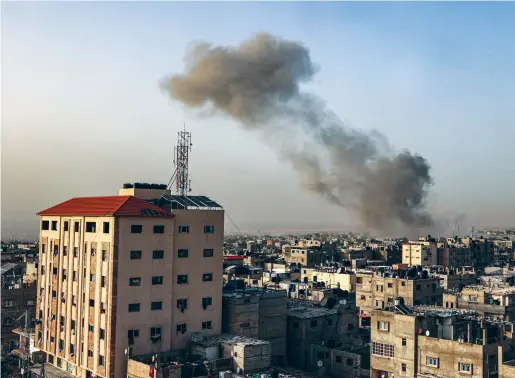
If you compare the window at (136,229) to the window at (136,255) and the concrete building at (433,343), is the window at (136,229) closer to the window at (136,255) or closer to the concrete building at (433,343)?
the window at (136,255)

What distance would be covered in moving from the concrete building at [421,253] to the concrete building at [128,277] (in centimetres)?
7181

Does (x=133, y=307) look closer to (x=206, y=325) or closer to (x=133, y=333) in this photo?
(x=133, y=333)

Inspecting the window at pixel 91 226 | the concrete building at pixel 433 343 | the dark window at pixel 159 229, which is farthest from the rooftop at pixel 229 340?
the window at pixel 91 226

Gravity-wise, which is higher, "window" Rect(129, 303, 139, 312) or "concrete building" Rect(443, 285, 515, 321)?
"window" Rect(129, 303, 139, 312)

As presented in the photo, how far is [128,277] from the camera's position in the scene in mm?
45438

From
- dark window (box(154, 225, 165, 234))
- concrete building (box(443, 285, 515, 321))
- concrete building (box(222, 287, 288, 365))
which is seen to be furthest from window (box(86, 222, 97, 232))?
concrete building (box(443, 285, 515, 321))

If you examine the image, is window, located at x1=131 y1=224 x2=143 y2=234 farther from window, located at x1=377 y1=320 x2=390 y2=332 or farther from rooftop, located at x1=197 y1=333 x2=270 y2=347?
window, located at x1=377 y1=320 x2=390 y2=332

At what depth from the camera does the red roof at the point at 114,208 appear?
45875 mm

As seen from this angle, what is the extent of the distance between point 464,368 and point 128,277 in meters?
24.9

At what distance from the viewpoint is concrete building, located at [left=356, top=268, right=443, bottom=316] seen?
70500 millimetres

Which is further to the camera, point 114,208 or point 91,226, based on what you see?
point 91,226

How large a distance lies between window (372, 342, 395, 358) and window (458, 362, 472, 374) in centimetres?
563

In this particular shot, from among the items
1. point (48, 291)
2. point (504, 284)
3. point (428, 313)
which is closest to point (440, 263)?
point (504, 284)

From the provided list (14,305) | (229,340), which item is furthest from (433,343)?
(14,305)
